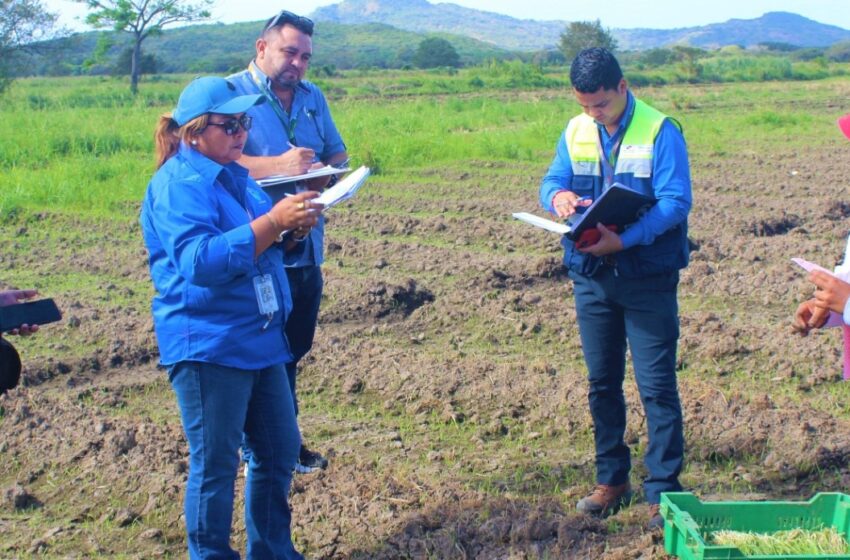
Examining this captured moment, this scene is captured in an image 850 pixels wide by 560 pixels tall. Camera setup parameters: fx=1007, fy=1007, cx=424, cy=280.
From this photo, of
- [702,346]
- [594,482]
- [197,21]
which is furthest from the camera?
[197,21]

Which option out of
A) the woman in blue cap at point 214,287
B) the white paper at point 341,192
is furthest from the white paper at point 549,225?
the woman in blue cap at point 214,287

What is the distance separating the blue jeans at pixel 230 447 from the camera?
3.11 metres

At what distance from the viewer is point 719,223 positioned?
395 inches

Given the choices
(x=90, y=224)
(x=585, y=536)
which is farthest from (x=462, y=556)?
(x=90, y=224)

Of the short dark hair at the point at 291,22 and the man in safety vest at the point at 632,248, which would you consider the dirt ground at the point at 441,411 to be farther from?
the short dark hair at the point at 291,22

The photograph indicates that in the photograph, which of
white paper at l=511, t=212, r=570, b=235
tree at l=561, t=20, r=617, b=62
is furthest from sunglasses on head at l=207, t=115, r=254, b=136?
tree at l=561, t=20, r=617, b=62

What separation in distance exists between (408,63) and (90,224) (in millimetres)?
75475

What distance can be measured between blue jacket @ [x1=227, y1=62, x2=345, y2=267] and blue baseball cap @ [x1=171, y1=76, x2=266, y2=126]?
882 mm

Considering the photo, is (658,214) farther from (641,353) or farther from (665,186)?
(641,353)

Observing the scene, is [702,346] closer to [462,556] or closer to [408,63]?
[462,556]

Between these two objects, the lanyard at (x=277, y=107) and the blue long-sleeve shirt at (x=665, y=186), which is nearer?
the blue long-sleeve shirt at (x=665, y=186)

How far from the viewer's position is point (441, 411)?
17.7 feet

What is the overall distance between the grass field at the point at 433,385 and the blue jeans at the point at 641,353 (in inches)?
12.5

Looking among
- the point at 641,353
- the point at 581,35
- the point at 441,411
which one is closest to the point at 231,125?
the point at 641,353
